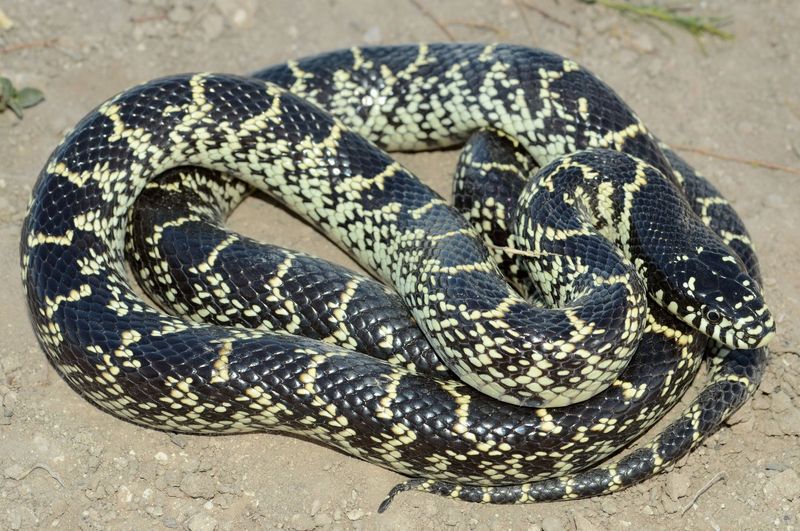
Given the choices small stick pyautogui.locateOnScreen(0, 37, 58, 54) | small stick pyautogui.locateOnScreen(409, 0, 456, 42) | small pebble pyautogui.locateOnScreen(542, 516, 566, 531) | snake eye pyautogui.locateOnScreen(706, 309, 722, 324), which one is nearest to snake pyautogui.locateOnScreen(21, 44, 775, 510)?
snake eye pyautogui.locateOnScreen(706, 309, 722, 324)

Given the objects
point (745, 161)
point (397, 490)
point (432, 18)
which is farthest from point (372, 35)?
point (397, 490)

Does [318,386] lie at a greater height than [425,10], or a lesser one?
lesser

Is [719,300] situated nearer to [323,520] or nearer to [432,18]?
[323,520]

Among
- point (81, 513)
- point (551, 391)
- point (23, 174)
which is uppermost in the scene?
point (551, 391)

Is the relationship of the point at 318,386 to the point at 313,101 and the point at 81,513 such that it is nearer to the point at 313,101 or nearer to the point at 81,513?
the point at 81,513

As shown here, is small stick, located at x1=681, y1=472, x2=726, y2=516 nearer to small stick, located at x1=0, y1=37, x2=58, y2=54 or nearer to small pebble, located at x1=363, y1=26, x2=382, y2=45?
small pebble, located at x1=363, y1=26, x2=382, y2=45

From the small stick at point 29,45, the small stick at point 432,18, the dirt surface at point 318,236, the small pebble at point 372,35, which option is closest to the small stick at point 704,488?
the dirt surface at point 318,236

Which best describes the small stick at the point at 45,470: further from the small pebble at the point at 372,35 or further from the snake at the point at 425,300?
the small pebble at the point at 372,35

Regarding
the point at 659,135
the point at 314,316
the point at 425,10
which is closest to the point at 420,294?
the point at 314,316
